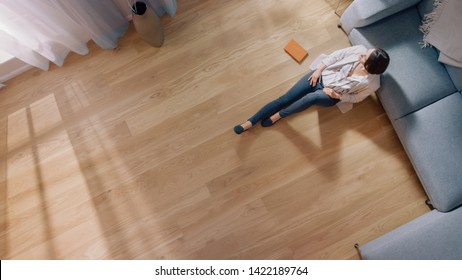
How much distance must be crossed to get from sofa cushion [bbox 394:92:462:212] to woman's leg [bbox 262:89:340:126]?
1.78 feet

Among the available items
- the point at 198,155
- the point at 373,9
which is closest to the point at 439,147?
the point at 373,9

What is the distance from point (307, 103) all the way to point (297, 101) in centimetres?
9

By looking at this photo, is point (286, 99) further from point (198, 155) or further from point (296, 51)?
point (198, 155)

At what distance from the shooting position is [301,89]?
6.68 feet

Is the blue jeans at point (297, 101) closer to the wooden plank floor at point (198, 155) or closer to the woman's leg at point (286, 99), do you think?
the woman's leg at point (286, 99)

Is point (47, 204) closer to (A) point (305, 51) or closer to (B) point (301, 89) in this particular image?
(B) point (301, 89)

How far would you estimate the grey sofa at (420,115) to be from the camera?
1764 mm

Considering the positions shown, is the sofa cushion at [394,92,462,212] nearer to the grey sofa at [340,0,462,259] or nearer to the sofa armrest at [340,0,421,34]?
the grey sofa at [340,0,462,259]

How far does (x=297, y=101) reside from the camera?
2.05 metres

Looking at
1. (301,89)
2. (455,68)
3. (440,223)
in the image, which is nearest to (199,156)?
(301,89)

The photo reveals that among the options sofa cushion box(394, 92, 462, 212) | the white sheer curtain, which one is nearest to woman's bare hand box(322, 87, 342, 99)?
sofa cushion box(394, 92, 462, 212)

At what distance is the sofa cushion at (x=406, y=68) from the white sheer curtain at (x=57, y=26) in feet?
5.51
